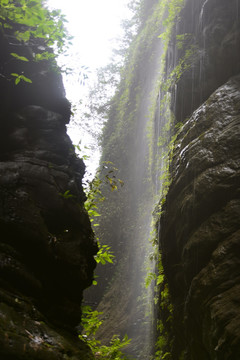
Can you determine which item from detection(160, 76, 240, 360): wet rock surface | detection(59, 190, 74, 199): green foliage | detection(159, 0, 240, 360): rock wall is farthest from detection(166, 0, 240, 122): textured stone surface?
detection(59, 190, 74, 199): green foliage

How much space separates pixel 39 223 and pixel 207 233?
2743 mm

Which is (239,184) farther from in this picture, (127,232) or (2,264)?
(127,232)

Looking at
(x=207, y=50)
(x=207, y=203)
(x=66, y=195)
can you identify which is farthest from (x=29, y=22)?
(x=207, y=50)

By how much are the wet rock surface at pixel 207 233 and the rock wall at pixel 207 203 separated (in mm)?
14

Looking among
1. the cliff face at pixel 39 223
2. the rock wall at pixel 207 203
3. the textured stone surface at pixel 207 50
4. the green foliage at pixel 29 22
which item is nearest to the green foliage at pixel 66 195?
the cliff face at pixel 39 223

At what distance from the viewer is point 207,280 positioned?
15.1 ft

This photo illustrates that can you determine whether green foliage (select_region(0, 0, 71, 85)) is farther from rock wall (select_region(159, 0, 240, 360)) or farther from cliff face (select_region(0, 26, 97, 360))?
rock wall (select_region(159, 0, 240, 360))

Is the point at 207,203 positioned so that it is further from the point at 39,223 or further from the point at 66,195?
the point at 39,223

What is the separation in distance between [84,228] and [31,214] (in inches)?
41.5

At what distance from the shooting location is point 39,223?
12.7 feet

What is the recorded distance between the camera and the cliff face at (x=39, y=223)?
2934mm

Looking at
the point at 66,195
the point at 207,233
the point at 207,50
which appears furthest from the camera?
the point at 207,50

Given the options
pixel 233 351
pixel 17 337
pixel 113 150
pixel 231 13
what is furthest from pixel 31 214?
pixel 113 150

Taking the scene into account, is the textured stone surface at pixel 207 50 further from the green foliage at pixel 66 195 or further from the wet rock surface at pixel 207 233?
the green foliage at pixel 66 195
